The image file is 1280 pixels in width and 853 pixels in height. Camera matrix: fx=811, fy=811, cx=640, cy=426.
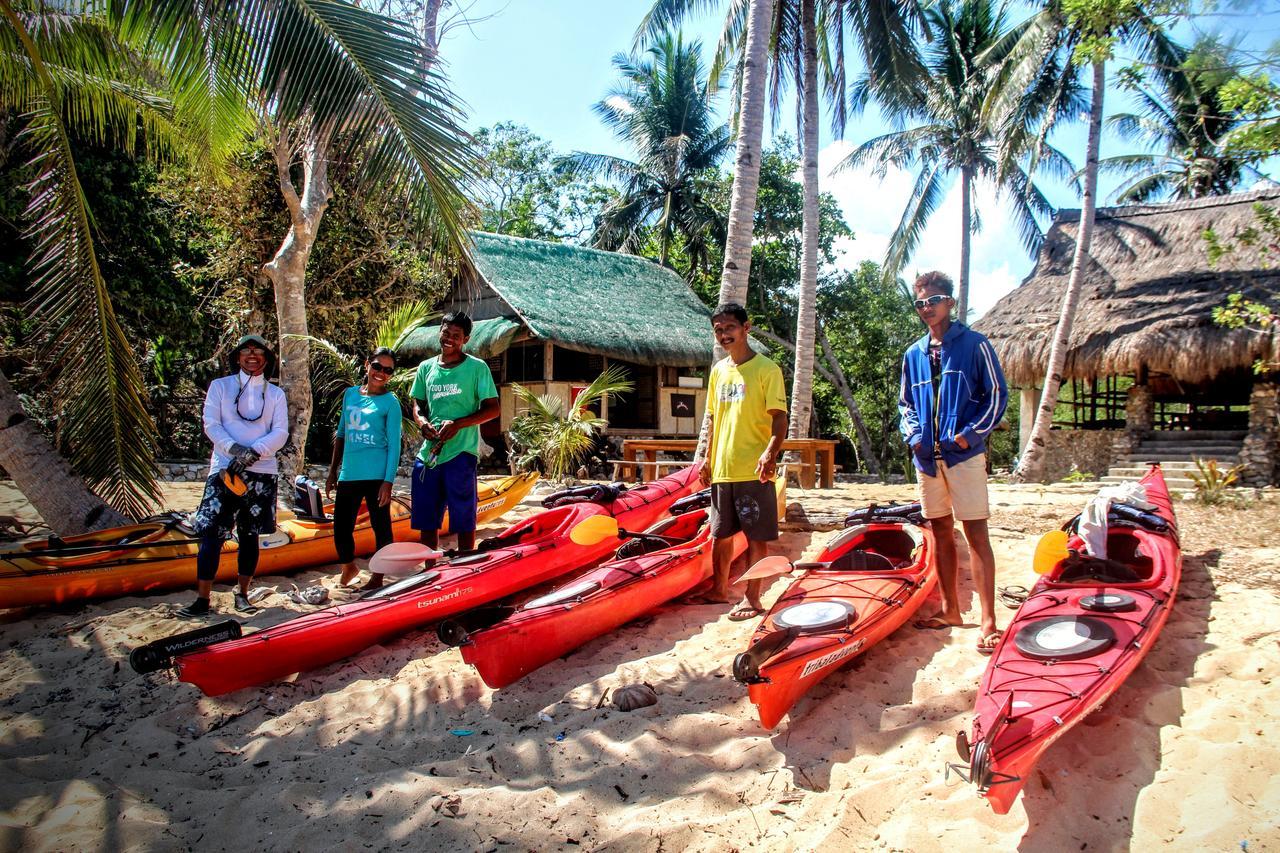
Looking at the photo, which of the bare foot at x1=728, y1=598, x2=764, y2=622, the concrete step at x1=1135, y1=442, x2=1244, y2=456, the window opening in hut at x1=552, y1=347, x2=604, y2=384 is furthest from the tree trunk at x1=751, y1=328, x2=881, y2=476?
the bare foot at x1=728, y1=598, x2=764, y2=622

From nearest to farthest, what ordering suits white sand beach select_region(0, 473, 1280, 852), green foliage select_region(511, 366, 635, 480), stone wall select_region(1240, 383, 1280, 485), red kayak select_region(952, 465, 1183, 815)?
red kayak select_region(952, 465, 1183, 815) → white sand beach select_region(0, 473, 1280, 852) → green foliage select_region(511, 366, 635, 480) → stone wall select_region(1240, 383, 1280, 485)

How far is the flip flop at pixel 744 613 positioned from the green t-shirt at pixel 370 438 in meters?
2.32

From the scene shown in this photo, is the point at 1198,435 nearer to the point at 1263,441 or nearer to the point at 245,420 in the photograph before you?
the point at 1263,441

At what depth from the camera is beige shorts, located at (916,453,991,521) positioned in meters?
3.96

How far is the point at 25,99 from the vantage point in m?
6.62

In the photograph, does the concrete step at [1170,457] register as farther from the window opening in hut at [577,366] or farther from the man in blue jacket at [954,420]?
the man in blue jacket at [954,420]

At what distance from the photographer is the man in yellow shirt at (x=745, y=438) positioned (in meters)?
4.42

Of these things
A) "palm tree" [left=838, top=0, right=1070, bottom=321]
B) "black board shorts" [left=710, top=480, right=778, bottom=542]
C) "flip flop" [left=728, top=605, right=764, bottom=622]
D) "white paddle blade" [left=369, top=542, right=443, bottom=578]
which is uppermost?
"palm tree" [left=838, top=0, right=1070, bottom=321]

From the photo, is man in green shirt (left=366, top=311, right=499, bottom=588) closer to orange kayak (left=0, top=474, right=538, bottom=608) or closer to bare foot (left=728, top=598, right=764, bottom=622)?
orange kayak (left=0, top=474, right=538, bottom=608)

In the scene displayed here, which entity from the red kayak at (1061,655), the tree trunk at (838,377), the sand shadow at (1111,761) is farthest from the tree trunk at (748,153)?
the tree trunk at (838,377)

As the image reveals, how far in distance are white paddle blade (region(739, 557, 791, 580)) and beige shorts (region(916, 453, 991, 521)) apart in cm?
83

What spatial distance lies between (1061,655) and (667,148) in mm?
19621

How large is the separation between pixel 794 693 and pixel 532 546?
225 centimetres

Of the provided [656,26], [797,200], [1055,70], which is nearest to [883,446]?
[797,200]
